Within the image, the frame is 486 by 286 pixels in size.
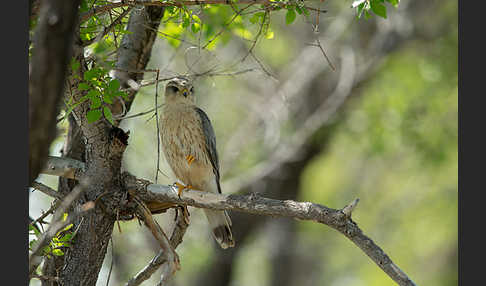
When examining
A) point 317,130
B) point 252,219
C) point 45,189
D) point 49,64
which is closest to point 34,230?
point 45,189

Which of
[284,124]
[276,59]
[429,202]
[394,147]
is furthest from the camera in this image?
[276,59]

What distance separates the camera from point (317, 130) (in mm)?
9961

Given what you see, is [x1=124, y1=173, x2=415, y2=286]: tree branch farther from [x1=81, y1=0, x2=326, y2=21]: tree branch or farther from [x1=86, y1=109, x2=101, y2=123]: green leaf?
[x1=81, y1=0, x2=326, y2=21]: tree branch

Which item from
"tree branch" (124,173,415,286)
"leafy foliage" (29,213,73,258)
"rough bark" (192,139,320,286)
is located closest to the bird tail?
"tree branch" (124,173,415,286)

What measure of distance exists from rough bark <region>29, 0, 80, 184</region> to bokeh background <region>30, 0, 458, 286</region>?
5826mm

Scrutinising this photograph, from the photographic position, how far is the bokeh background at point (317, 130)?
9.16m

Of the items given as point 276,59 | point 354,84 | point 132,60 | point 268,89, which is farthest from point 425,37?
point 132,60

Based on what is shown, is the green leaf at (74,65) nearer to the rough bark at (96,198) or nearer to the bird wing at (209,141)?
the rough bark at (96,198)

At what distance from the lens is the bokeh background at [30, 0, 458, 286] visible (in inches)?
361

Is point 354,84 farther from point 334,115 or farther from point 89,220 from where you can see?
point 89,220

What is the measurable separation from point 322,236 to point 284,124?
238 inches

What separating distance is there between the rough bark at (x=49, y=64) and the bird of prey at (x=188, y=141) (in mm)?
3587

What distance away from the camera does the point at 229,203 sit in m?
3.64

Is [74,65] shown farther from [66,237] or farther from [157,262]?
[157,262]
